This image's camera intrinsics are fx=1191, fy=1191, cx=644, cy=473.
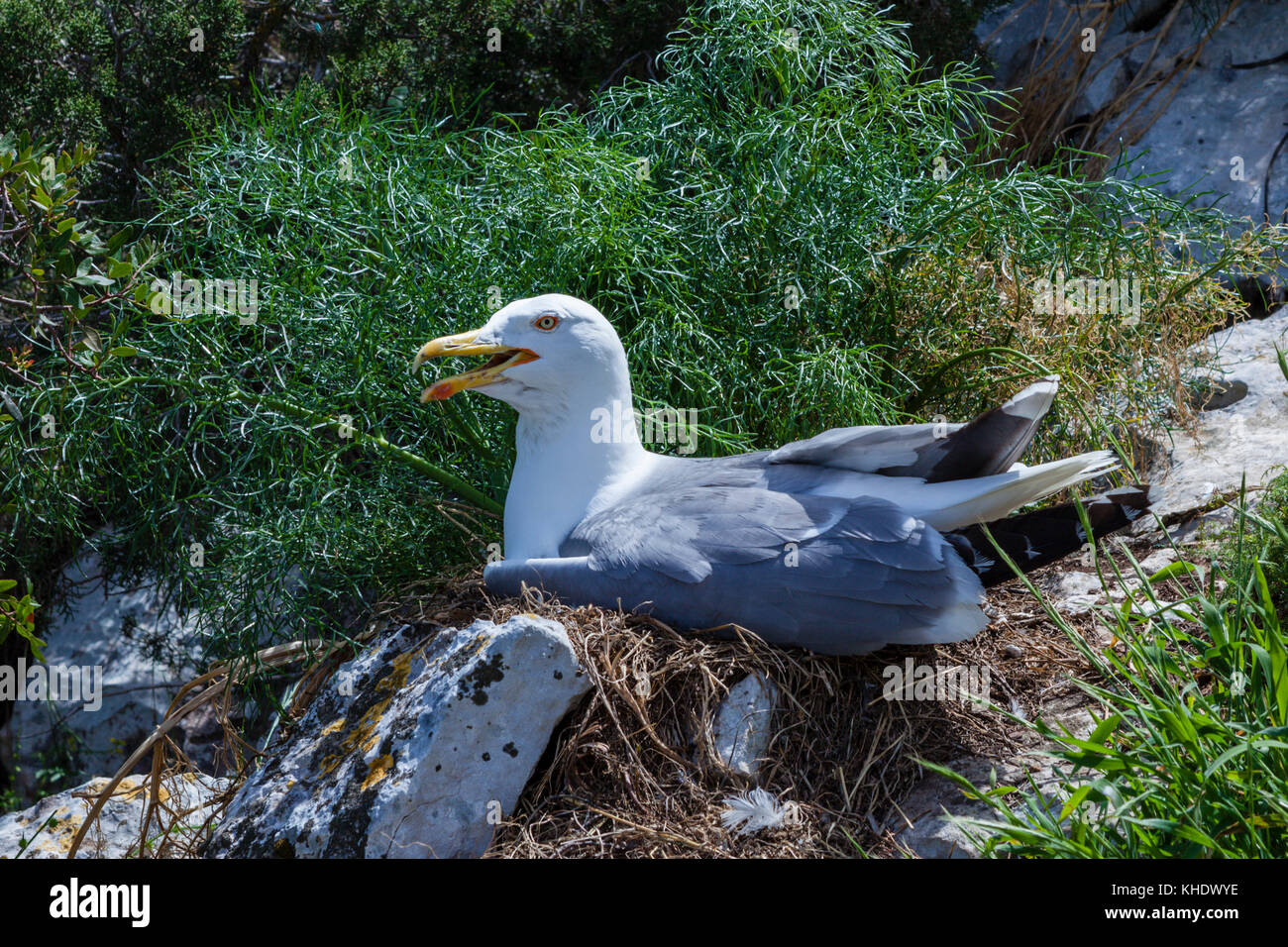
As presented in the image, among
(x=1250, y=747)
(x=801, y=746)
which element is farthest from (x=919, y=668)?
(x=1250, y=747)

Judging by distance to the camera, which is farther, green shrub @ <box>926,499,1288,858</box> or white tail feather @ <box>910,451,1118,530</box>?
white tail feather @ <box>910,451,1118,530</box>

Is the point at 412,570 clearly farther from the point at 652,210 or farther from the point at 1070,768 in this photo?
the point at 1070,768

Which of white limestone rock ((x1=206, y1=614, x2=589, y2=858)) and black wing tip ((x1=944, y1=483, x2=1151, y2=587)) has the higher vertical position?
black wing tip ((x1=944, y1=483, x2=1151, y2=587))

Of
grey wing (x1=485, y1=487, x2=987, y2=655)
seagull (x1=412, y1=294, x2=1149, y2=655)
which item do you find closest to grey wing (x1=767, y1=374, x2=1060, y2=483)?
seagull (x1=412, y1=294, x2=1149, y2=655)

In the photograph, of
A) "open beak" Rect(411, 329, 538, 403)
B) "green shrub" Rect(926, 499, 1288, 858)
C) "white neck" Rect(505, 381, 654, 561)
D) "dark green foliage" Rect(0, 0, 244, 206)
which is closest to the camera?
"green shrub" Rect(926, 499, 1288, 858)

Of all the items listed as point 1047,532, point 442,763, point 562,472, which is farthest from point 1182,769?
point 562,472

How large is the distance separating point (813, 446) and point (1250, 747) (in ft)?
3.85

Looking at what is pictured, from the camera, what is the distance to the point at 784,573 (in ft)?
8.55

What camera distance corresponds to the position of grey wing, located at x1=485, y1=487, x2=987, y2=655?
2570mm

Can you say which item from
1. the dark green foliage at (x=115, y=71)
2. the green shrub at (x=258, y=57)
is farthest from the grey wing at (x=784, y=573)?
the dark green foliage at (x=115, y=71)

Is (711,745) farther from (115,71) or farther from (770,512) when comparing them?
(115,71)

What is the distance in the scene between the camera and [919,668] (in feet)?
8.71

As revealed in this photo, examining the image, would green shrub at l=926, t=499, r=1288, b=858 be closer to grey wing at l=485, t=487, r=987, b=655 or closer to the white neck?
grey wing at l=485, t=487, r=987, b=655

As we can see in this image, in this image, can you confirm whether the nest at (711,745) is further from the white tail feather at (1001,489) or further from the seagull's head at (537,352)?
the seagull's head at (537,352)
